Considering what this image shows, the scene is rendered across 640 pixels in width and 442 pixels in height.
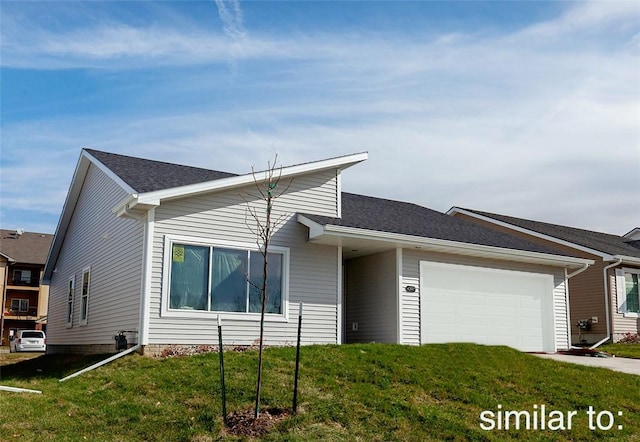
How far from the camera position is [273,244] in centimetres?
1530

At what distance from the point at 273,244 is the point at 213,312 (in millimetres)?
2063

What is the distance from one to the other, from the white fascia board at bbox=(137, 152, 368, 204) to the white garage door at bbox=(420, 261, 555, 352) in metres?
3.10

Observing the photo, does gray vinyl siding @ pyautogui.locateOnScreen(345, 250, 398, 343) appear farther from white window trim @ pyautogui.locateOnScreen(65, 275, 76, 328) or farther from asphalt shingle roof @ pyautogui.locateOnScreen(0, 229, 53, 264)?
asphalt shingle roof @ pyautogui.locateOnScreen(0, 229, 53, 264)

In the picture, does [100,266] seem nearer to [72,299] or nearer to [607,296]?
[72,299]

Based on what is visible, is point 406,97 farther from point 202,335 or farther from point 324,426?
point 324,426

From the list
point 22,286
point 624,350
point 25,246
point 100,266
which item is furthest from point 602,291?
point 25,246

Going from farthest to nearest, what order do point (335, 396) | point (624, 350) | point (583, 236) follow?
1. point (583, 236)
2. point (624, 350)
3. point (335, 396)

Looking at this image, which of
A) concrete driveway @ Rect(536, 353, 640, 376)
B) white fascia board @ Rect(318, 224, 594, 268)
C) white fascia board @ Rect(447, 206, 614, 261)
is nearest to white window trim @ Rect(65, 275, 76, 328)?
white fascia board @ Rect(318, 224, 594, 268)

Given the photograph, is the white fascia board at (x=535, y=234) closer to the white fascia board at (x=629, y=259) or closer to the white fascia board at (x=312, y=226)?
the white fascia board at (x=629, y=259)

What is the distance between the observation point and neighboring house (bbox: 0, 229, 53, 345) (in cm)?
5162

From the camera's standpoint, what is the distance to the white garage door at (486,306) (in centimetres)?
1692

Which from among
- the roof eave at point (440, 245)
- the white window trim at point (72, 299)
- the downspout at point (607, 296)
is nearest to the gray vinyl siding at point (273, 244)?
the roof eave at point (440, 245)

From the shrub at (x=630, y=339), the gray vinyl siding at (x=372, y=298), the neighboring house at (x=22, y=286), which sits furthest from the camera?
the neighboring house at (x=22, y=286)

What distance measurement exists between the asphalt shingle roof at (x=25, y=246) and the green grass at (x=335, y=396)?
40.7 m
